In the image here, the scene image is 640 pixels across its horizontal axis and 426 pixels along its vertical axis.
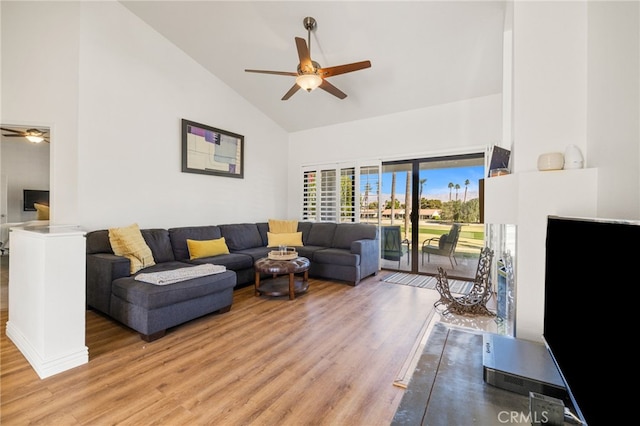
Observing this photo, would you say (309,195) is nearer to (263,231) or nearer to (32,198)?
(263,231)

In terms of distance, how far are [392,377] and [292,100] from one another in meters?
4.42

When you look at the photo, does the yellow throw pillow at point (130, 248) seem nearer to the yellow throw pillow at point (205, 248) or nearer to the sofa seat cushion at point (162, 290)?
the sofa seat cushion at point (162, 290)

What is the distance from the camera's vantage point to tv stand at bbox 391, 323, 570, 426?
31.3 inches

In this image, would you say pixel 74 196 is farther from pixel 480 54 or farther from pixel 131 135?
pixel 480 54

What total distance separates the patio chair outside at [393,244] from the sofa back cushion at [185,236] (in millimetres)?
2930

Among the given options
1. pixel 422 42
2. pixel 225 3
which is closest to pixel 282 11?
pixel 225 3

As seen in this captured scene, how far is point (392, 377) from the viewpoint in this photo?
191 centimetres

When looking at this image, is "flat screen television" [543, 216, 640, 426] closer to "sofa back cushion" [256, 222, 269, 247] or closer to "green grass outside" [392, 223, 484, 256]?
"green grass outside" [392, 223, 484, 256]

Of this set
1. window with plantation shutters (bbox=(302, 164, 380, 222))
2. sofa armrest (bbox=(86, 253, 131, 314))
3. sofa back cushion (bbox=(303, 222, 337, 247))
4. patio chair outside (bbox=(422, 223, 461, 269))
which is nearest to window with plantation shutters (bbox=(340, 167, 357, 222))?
window with plantation shutters (bbox=(302, 164, 380, 222))

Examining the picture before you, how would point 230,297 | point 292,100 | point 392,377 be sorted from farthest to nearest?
point 292,100 → point 230,297 → point 392,377

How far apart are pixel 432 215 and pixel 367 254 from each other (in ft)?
4.24

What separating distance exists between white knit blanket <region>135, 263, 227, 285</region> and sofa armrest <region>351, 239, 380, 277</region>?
79.7 inches

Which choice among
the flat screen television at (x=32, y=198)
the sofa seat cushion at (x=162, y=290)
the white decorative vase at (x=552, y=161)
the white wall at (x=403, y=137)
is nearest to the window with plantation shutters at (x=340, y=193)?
the white wall at (x=403, y=137)

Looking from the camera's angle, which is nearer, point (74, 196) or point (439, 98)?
point (74, 196)
